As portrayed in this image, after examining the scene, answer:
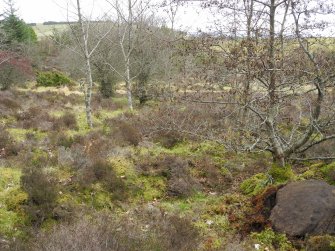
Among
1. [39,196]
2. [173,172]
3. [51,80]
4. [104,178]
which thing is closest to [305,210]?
[173,172]

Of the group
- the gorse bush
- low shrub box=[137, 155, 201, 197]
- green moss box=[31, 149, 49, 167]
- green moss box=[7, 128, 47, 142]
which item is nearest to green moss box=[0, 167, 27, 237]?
green moss box=[31, 149, 49, 167]

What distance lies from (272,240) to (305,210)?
2.49 feet

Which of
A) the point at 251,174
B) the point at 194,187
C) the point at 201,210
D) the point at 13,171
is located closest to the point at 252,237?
the point at 201,210

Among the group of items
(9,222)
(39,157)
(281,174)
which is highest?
(39,157)

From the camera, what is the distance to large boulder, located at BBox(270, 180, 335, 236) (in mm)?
5871

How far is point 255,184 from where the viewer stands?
27.3 ft

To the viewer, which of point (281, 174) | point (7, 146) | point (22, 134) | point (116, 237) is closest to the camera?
point (116, 237)

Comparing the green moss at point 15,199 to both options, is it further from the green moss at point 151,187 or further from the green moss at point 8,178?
the green moss at point 151,187

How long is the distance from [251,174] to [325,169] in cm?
219

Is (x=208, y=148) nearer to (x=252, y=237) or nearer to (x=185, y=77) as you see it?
(x=185, y=77)

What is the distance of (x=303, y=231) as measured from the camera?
5.86 m

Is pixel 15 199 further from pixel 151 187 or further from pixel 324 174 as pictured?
pixel 324 174

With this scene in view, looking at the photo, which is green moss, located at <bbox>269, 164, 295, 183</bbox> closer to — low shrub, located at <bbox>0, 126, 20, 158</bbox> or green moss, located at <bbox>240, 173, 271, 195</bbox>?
green moss, located at <bbox>240, 173, 271, 195</bbox>

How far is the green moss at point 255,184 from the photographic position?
7.93 metres
